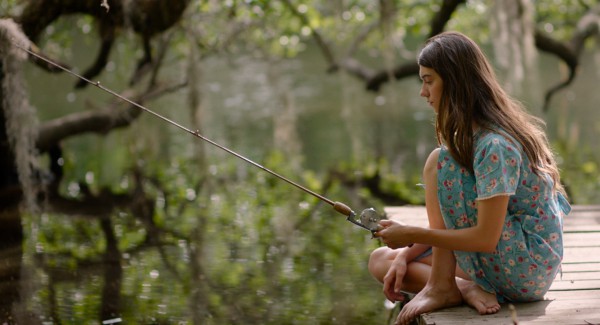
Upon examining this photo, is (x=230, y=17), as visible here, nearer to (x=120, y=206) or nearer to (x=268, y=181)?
(x=268, y=181)

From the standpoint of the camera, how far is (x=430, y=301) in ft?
8.90

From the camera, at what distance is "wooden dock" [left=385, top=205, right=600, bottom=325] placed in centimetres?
262

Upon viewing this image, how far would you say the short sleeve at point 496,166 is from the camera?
2.51m

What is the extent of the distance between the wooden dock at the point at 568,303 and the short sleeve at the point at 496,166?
364 millimetres

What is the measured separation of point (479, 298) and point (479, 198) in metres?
0.36

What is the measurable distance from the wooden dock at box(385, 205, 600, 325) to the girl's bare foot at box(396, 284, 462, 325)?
0.02 m

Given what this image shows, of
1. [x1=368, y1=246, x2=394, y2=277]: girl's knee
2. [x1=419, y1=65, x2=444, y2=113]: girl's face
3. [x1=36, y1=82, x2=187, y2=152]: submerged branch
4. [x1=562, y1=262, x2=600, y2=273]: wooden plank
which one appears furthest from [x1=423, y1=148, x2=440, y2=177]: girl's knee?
[x1=36, y1=82, x2=187, y2=152]: submerged branch

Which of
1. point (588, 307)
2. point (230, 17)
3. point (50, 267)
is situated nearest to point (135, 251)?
point (50, 267)

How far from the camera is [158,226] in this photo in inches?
235

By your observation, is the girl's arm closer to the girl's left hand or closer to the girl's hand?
the girl's left hand

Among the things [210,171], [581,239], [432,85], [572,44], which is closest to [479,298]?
[432,85]

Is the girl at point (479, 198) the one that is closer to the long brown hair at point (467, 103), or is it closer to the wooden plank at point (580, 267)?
the long brown hair at point (467, 103)

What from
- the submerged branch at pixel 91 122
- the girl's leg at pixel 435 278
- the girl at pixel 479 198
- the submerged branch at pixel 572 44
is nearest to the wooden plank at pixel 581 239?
the girl at pixel 479 198

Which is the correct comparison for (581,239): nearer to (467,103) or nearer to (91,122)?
(467,103)
